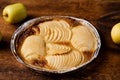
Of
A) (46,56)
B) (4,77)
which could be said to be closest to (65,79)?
(46,56)

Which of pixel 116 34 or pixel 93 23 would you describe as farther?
pixel 93 23

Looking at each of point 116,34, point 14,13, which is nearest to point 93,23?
point 116,34

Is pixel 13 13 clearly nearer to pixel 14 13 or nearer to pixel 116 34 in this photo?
pixel 14 13

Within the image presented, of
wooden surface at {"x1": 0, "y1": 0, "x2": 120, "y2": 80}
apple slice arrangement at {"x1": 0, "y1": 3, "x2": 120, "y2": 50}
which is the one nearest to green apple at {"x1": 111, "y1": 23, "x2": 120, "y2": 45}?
wooden surface at {"x1": 0, "y1": 0, "x2": 120, "y2": 80}

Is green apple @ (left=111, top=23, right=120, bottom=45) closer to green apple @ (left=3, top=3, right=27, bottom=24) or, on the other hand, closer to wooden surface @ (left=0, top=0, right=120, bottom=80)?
wooden surface @ (left=0, top=0, right=120, bottom=80)

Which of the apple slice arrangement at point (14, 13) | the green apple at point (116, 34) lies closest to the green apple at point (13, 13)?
the apple slice arrangement at point (14, 13)

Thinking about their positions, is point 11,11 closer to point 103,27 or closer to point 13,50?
point 13,50

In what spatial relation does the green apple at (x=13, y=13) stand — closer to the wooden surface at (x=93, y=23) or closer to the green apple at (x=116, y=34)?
the wooden surface at (x=93, y=23)
